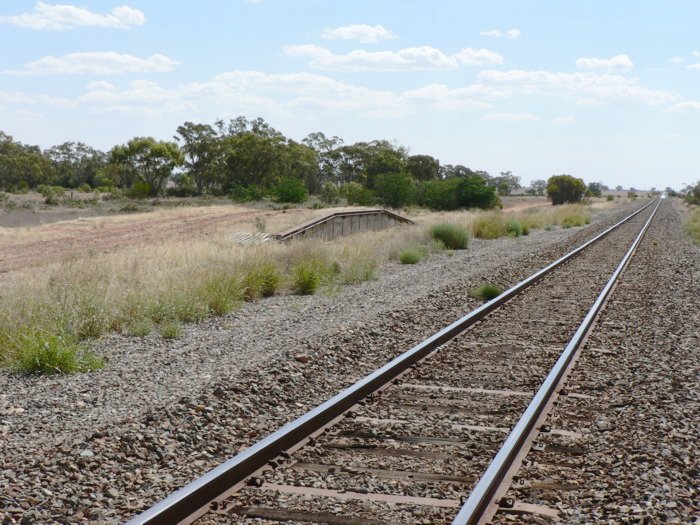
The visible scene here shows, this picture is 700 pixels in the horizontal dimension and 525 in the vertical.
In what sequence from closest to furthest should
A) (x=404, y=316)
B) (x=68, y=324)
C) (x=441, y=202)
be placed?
(x=68, y=324) → (x=404, y=316) → (x=441, y=202)

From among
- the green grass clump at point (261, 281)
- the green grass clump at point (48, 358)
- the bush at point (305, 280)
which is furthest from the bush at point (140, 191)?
the green grass clump at point (48, 358)

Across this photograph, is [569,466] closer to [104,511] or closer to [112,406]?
[104,511]

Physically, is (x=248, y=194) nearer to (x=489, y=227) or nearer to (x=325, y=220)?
(x=489, y=227)

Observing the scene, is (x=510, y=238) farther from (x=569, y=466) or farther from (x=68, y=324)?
(x=569, y=466)

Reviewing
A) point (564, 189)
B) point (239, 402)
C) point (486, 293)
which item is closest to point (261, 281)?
point (486, 293)

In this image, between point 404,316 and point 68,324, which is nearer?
point 68,324

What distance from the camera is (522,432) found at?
6594mm

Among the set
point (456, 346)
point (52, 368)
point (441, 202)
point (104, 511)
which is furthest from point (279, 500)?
point (441, 202)

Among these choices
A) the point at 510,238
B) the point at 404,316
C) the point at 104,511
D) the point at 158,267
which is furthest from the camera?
the point at 510,238

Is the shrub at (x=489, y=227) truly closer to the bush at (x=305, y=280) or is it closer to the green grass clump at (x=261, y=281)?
the bush at (x=305, y=280)

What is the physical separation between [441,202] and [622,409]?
5487cm

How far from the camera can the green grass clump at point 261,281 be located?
16.4 m

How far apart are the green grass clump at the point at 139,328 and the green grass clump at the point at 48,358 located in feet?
5.87

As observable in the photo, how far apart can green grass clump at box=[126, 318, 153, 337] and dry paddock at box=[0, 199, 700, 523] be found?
268mm
